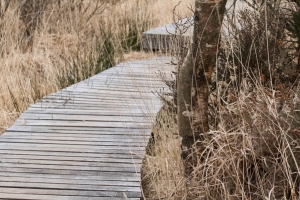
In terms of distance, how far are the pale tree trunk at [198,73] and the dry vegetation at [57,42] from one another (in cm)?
204

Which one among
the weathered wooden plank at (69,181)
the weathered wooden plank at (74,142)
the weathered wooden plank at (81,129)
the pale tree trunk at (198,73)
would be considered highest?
the pale tree trunk at (198,73)

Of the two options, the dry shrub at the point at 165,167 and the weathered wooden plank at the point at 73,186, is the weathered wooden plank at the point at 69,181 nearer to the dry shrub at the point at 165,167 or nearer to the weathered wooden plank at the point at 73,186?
the weathered wooden plank at the point at 73,186

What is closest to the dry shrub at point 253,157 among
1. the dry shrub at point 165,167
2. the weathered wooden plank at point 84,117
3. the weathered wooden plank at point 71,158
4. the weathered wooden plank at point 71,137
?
the dry shrub at point 165,167

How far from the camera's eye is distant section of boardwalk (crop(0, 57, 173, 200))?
2.59 meters

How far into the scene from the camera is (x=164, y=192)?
271 cm

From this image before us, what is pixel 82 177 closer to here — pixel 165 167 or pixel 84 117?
pixel 165 167

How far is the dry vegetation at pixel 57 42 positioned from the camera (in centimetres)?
494

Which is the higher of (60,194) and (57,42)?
(57,42)

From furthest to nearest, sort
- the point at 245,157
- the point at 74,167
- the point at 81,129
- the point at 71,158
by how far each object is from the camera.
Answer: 1. the point at 81,129
2. the point at 71,158
3. the point at 74,167
4. the point at 245,157

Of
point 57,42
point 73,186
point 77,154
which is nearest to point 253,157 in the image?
point 73,186

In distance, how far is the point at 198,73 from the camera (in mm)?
2449

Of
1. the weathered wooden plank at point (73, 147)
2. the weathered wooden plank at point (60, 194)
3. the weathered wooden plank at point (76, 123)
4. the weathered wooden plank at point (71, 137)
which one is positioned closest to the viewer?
the weathered wooden plank at point (60, 194)

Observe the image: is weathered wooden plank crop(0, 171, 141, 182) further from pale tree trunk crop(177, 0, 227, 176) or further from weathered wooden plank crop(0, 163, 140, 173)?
pale tree trunk crop(177, 0, 227, 176)

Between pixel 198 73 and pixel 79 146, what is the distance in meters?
0.99
